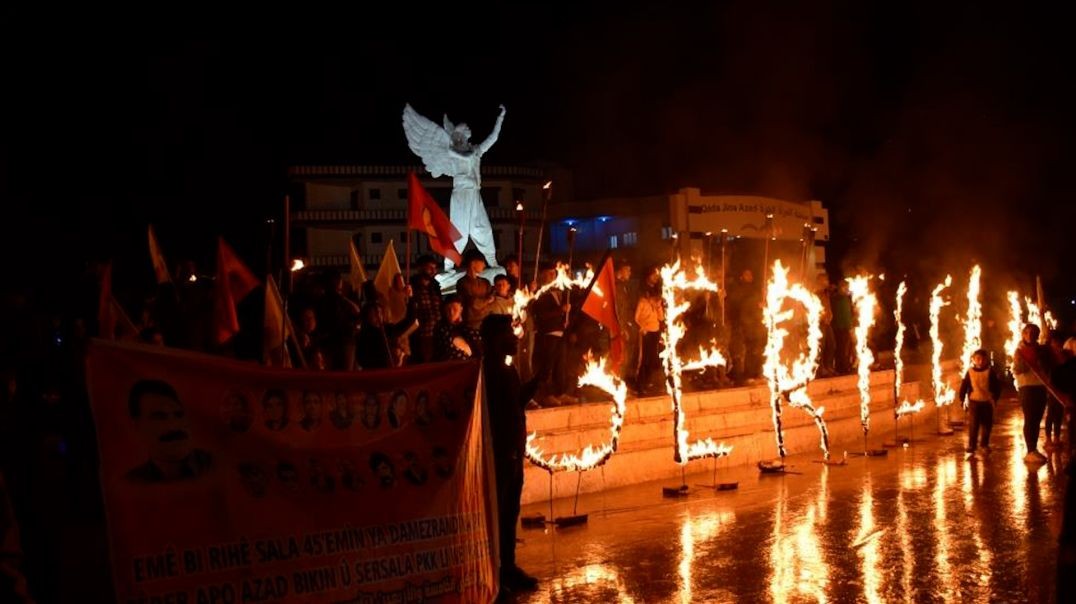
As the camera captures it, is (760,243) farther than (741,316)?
Yes

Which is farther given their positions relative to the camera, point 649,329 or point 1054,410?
point 1054,410

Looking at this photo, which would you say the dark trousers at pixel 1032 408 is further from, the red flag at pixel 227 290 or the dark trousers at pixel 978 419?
the red flag at pixel 227 290

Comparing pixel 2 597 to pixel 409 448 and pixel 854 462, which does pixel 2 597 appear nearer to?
pixel 409 448

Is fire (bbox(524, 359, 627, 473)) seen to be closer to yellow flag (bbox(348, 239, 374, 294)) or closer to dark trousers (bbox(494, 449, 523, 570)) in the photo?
dark trousers (bbox(494, 449, 523, 570))

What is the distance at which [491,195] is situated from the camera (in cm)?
6531

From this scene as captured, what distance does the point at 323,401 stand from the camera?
6.64 metres

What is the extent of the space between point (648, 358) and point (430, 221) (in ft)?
13.9

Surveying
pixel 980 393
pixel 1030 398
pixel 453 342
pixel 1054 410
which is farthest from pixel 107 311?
pixel 1054 410

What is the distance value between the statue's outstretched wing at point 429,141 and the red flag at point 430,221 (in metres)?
25.0

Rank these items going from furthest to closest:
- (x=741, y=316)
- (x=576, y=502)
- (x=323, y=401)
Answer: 1. (x=741, y=316)
2. (x=576, y=502)
3. (x=323, y=401)

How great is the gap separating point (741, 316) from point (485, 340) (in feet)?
36.6

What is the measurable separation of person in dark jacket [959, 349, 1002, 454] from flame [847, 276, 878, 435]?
1969 millimetres

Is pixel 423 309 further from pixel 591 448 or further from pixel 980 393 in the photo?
pixel 980 393

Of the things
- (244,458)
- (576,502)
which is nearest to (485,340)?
(244,458)
